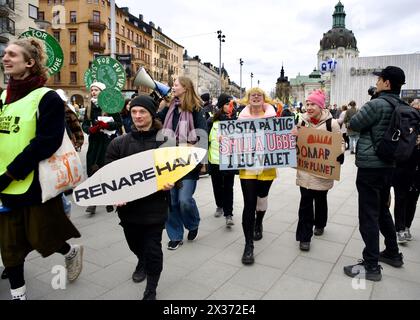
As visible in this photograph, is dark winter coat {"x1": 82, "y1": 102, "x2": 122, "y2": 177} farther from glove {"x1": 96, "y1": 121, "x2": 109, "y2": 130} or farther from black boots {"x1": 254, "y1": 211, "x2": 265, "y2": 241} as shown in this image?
black boots {"x1": 254, "y1": 211, "x2": 265, "y2": 241}

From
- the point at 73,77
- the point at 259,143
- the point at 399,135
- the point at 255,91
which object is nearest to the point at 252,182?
the point at 259,143

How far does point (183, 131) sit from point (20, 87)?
188 centimetres

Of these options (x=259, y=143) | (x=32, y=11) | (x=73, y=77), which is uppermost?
(x=32, y=11)

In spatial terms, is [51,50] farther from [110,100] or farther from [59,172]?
[59,172]

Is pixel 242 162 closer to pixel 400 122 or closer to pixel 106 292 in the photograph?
pixel 400 122

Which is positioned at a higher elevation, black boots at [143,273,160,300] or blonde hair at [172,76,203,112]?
blonde hair at [172,76,203,112]

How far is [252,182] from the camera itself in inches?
153

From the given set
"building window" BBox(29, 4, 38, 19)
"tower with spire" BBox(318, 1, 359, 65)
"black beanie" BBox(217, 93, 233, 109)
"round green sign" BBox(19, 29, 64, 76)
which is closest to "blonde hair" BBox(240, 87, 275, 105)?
"black beanie" BBox(217, 93, 233, 109)

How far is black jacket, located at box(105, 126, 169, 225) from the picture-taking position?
9.54 feet

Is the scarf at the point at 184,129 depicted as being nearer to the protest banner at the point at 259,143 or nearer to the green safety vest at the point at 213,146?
the protest banner at the point at 259,143

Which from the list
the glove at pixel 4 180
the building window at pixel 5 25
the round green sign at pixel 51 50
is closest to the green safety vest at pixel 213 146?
the round green sign at pixel 51 50

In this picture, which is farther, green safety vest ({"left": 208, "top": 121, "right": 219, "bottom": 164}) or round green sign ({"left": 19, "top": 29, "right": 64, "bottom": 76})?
green safety vest ({"left": 208, "top": 121, "right": 219, "bottom": 164})

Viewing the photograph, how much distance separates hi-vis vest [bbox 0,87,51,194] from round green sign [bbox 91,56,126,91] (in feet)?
11.7
